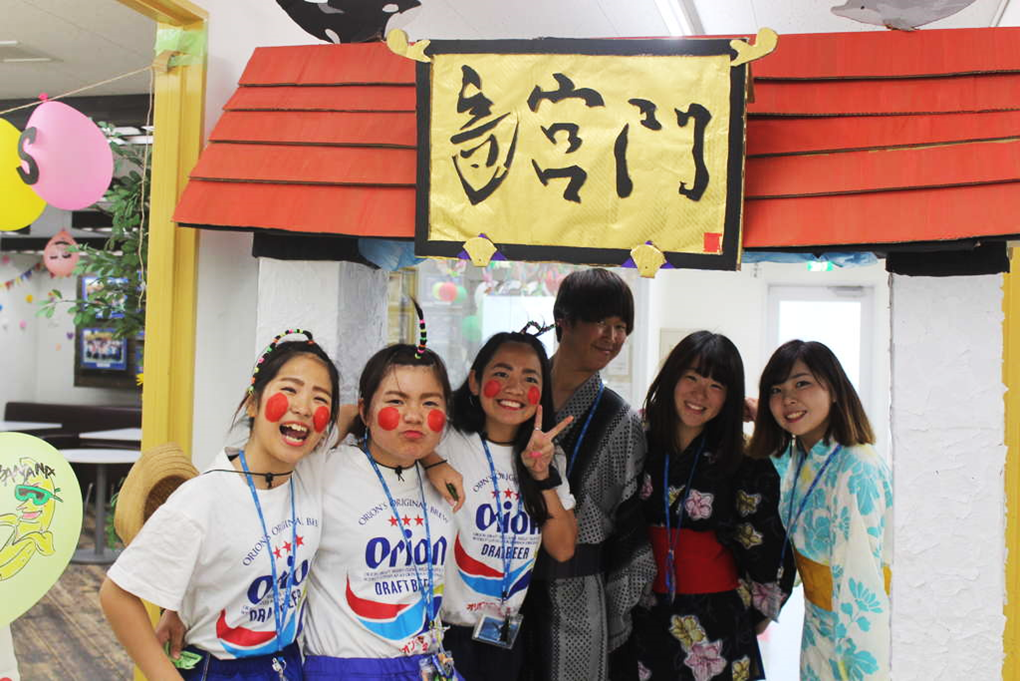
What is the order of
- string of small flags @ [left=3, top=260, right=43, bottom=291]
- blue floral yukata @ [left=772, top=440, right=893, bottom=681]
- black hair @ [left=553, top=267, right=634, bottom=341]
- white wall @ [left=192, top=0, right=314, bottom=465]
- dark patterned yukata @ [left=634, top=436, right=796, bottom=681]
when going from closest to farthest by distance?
blue floral yukata @ [left=772, top=440, right=893, bottom=681] → dark patterned yukata @ [left=634, top=436, right=796, bottom=681] → white wall @ [left=192, top=0, right=314, bottom=465] → black hair @ [left=553, top=267, right=634, bottom=341] → string of small flags @ [left=3, top=260, right=43, bottom=291]

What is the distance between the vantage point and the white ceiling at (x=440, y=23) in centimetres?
244

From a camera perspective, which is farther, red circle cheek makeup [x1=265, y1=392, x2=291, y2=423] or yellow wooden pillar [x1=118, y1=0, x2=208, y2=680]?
yellow wooden pillar [x1=118, y1=0, x2=208, y2=680]

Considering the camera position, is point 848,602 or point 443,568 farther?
point 848,602

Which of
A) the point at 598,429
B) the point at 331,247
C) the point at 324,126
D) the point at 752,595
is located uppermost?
the point at 324,126

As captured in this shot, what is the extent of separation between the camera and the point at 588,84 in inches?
72.4

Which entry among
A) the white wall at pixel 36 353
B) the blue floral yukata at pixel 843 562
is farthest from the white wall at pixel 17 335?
the blue floral yukata at pixel 843 562

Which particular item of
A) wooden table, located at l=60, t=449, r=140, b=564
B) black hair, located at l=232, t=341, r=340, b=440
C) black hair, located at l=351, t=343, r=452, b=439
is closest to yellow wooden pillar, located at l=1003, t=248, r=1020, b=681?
black hair, located at l=351, t=343, r=452, b=439

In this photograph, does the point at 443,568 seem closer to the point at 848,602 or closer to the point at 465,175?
the point at 465,175

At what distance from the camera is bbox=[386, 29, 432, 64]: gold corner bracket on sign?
1.87 meters

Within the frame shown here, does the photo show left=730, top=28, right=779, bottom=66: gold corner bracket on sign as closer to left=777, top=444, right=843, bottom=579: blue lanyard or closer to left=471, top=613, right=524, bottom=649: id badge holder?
left=777, top=444, right=843, bottom=579: blue lanyard

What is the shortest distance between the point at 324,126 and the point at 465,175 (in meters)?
0.43

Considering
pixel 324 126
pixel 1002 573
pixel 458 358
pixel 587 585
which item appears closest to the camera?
pixel 1002 573

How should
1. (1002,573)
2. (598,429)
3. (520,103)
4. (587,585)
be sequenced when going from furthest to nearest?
(598,429), (587,585), (520,103), (1002,573)

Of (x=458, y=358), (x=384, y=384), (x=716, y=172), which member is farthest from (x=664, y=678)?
(x=458, y=358)
